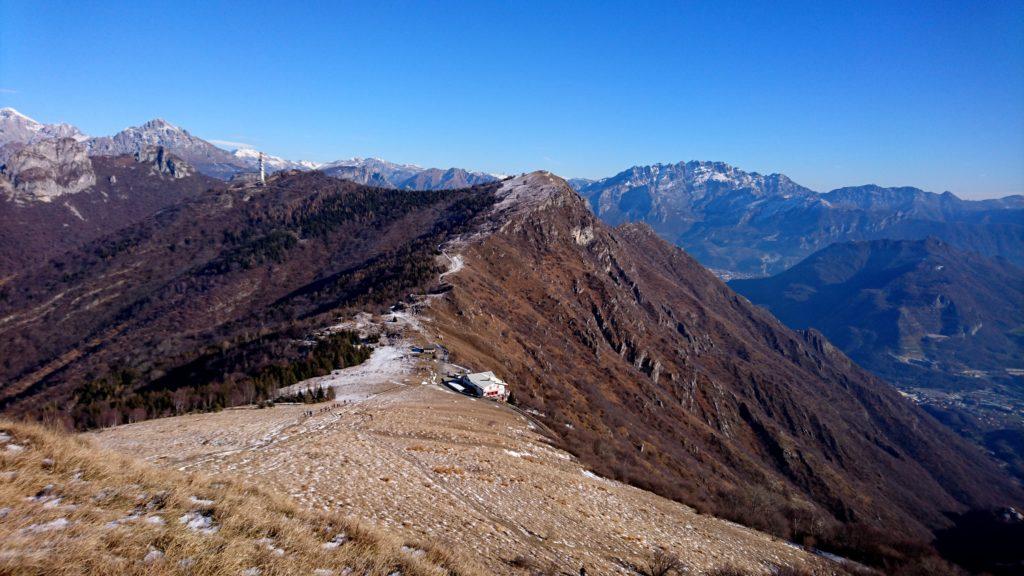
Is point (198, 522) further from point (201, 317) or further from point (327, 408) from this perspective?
point (201, 317)

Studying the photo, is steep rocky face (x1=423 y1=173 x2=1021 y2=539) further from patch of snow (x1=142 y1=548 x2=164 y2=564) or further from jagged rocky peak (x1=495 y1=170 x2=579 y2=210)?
patch of snow (x1=142 y1=548 x2=164 y2=564)

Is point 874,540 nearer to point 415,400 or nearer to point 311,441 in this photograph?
point 415,400

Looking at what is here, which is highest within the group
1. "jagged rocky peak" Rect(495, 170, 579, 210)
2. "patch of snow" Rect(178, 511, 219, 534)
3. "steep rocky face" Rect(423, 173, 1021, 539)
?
"jagged rocky peak" Rect(495, 170, 579, 210)

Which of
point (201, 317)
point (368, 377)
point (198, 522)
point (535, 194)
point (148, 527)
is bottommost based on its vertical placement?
point (201, 317)

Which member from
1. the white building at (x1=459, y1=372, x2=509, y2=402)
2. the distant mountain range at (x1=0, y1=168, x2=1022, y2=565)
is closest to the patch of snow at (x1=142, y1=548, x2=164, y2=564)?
the distant mountain range at (x1=0, y1=168, x2=1022, y2=565)

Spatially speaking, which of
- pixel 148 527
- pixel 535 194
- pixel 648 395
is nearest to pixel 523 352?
pixel 648 395

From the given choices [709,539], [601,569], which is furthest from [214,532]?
[709,539]
